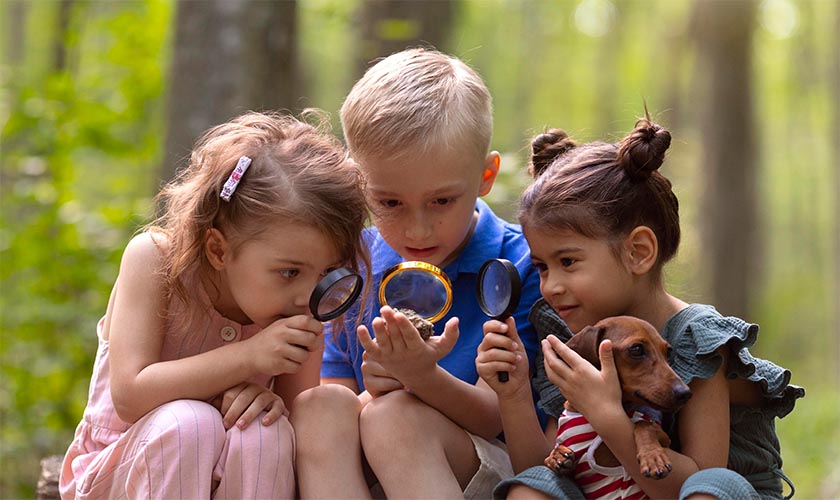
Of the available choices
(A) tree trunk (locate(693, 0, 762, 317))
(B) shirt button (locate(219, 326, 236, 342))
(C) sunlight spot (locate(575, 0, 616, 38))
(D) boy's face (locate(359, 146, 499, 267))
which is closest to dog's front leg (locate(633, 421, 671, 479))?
(D) boy's face (locate(359, 146, 499, 267))

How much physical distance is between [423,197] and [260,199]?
59 cm

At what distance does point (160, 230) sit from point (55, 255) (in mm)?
3314

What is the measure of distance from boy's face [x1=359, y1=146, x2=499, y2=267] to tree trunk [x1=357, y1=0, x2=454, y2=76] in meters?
4.26

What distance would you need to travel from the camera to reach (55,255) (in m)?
6.00

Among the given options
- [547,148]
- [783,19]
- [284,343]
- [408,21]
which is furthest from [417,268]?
[783,19]

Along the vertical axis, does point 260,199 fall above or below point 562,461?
above

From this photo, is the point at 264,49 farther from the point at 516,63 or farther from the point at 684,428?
the point at 516,63

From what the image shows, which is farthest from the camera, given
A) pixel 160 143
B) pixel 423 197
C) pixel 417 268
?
pixel 160 143

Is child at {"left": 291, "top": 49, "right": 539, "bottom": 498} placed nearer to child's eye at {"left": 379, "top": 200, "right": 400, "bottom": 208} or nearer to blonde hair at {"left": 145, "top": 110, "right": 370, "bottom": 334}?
child's eye at {"left": 379, "top": 200, "right": 400, "bottom": 208}

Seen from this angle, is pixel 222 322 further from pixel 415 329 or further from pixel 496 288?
pixel 496 288

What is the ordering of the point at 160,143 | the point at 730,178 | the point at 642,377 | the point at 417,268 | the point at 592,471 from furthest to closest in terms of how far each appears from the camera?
the point at 730,178 → the point at 160,143 → the point at 417,268 → the point at 592,471 → the point at 642,377

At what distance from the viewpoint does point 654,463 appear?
2443 mm

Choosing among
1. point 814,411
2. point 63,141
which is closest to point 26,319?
point 63,141

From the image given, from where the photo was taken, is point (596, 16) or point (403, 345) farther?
point (596, 16)
